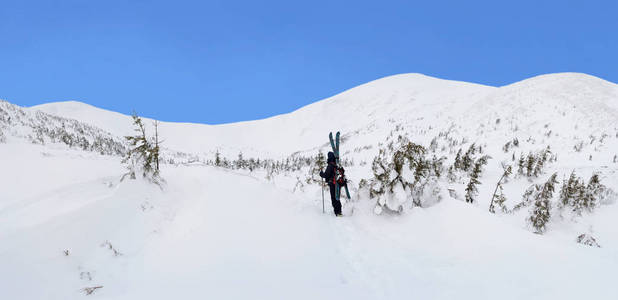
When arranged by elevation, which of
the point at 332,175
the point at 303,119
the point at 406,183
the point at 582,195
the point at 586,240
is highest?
the point at 303,119

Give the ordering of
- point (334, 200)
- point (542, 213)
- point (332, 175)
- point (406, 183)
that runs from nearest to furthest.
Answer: point (542, 213)
point (406, 183)
point (334, 200)
point (332, 175)

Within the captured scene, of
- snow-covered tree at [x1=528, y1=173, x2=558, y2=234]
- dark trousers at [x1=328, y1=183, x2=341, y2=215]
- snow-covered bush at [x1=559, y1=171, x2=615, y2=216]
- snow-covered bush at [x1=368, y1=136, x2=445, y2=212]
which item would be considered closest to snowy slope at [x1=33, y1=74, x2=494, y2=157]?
snow-covered bush at [x1=559, y1=171, x2=615, y2=216]

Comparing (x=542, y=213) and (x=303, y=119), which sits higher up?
(x=303, y=119)

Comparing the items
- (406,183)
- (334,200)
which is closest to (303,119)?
(334,200)

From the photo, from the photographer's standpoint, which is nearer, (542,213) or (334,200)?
(542,213)

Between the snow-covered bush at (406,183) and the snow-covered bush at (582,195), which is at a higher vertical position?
the snow-covered bush at (406,183)

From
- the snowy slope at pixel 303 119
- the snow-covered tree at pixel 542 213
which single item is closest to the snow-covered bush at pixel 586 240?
the snow-covered tree at pixel 542 213

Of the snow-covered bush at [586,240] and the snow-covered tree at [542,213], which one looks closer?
the snow-covered bush at [586,240]

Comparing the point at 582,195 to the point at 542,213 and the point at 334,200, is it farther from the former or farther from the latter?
the point at 334,200

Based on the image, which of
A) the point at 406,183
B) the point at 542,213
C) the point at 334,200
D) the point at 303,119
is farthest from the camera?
the point at 303,119

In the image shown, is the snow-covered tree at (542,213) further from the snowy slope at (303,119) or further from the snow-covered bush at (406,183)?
the snowy slope at (303,119)

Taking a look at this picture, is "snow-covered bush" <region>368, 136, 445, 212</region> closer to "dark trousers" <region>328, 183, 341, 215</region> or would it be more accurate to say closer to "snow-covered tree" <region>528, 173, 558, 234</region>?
"dark trousers" <region>328, 183, 341, 215</region>

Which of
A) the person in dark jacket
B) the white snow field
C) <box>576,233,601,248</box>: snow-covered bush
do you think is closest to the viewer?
the white snow field

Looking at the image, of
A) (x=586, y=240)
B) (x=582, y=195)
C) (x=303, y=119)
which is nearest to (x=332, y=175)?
(x=586, y=240)
